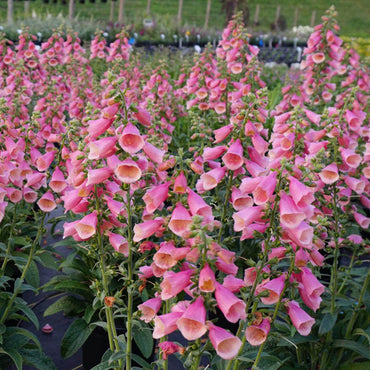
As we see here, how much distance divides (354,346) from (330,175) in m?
0.99

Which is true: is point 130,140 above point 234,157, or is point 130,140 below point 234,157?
above

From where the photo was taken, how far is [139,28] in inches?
719

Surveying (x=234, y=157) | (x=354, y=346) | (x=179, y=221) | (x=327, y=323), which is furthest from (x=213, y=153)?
(x=354, y=346)

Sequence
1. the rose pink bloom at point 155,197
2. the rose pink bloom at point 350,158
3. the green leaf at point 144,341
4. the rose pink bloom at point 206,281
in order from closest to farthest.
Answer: the rose pink bloom at point 206,281
the rose pink bloom at point 155,197
the rose pink bloom at point 350,158
the green leaf at point 144,341

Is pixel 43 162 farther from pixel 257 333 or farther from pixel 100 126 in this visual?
pixel 257 333

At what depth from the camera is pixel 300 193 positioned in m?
1.70

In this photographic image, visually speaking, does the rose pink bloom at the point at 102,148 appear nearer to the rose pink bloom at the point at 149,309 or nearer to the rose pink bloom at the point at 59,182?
the rose pink bloom at the point at 149,309

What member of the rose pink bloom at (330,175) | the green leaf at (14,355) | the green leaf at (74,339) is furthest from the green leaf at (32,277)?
the rose pink bloom at (330,175)

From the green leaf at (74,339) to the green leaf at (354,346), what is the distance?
1.50m

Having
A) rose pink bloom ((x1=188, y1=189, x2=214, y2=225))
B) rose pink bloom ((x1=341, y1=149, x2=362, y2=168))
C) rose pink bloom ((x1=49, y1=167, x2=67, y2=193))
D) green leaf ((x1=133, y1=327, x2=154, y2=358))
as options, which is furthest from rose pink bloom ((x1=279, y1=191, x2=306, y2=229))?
green leaf ((x1=133, y1=327, x2=154, y2=358))

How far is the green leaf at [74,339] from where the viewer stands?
10.5 feet

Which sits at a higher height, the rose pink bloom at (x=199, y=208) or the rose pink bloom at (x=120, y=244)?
the rose pink bloom at (x=199, y=208)

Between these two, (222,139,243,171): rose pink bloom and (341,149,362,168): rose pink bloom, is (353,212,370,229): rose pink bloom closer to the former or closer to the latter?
(341,149,362,168): rose pink bloom

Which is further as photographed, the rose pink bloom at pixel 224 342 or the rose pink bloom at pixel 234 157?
the rose pink bloom at pixel 234 157
